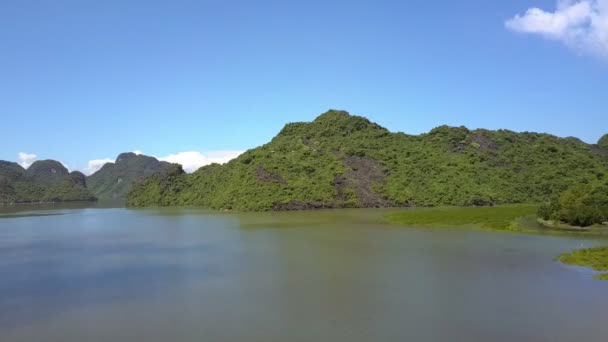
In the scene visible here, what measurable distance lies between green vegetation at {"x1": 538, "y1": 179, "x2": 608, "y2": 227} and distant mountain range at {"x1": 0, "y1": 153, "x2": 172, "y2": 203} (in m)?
88.3

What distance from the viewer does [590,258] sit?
18.0 meters

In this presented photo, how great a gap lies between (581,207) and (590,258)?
44.3 ft

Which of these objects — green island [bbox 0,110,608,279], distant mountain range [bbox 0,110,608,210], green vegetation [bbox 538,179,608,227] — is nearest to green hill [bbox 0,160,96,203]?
distant mountain range [bbox 0,110,608,210]

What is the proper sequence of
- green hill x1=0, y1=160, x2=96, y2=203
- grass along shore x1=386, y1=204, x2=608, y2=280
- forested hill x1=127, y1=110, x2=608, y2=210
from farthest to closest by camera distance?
1. green hill x1=0, y1=160, x2=96, y2=203
2. forested hill x1=127, y1=110, x2=608, y2=210
3. grass along shore x1=386, y1=204, x2=608, y2=280

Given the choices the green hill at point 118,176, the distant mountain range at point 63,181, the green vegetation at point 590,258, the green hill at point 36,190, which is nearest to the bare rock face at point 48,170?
the distant mountain range at point 63,181

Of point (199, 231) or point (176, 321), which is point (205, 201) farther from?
point (176, 321)

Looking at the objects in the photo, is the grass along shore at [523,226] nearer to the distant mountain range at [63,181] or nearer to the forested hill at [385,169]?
→ the forested hill at [385,169]

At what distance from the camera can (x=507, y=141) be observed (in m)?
80.8

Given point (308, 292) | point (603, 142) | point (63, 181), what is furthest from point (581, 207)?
point (63, 181)

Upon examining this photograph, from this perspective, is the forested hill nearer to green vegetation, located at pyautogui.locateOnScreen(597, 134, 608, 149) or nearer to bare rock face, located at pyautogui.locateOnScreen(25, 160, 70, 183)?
green vegetation, located at pyautogui.locateOnScreen(597, 134, 608, 149)

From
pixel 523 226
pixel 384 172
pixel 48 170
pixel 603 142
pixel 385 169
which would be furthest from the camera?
pixel 48 170

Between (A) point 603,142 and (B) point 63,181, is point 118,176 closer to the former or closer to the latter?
(B) point 63,181

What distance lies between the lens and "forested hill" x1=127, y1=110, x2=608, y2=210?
63.2m

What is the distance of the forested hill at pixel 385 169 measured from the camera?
207ft
